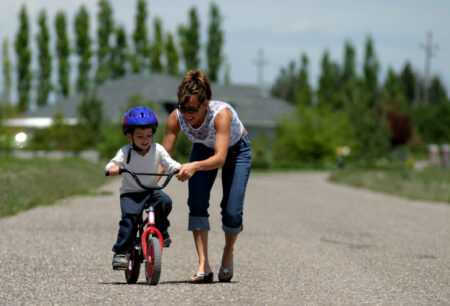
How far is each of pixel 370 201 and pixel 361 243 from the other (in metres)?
8.56

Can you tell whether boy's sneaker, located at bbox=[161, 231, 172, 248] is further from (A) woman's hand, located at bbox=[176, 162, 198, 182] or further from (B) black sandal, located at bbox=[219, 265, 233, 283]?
(A) woman's hand, located at bbox=[176, 162, 198, 182]

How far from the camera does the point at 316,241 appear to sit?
382 inches

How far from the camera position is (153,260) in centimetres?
566

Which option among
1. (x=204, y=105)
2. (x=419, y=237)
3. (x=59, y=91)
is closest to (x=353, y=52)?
(x=59, y=91)

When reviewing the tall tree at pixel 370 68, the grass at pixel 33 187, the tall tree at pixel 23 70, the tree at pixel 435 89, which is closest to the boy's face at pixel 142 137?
the grass at pixel 33 187

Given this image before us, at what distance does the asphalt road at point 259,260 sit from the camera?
18.0ft

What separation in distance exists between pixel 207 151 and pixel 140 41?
62524mm

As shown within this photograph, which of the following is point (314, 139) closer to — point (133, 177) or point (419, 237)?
point (419, 237)

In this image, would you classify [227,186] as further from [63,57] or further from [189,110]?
[63,57]

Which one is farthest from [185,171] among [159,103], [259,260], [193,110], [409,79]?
[409,79]

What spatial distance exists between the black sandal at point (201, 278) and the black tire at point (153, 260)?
381mm

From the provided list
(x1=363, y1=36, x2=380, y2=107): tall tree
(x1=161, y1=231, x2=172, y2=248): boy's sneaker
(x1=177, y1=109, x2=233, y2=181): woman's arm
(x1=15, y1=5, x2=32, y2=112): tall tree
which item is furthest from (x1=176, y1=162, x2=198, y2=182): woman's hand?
(x1=363, y1=36, x2=380, y2=107): tall tree

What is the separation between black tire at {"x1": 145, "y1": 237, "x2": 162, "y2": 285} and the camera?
5.61 meters

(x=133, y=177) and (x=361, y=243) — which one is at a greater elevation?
(x=133, y=177)
